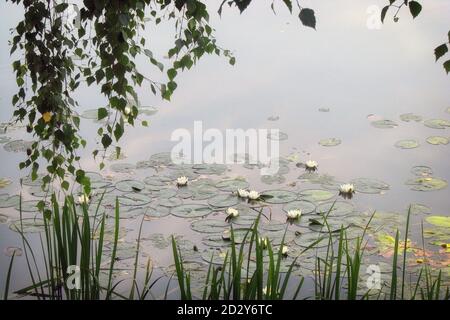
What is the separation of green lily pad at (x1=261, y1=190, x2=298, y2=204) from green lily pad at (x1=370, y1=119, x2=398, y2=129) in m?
0.94

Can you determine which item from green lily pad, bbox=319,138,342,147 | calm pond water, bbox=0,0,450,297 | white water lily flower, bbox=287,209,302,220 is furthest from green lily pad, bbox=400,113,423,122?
white water lily flower, bbox=287,209,302,220

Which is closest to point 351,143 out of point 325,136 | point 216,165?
point 325,136

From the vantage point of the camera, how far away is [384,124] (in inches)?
133

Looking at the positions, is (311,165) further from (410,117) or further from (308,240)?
(410,117)

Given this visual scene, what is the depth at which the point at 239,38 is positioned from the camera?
175 inches

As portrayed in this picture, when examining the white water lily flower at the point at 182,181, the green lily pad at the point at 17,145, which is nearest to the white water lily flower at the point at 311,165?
the white water lily flower at the point at 182,181

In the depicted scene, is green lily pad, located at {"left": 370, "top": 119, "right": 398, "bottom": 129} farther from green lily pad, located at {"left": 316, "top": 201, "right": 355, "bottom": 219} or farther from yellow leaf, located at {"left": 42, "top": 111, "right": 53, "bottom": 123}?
yellow leaf, located at {"left": 42, "top": 111, "right": 53, "bottom": 123}

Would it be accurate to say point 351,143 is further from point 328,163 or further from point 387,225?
point 387,225

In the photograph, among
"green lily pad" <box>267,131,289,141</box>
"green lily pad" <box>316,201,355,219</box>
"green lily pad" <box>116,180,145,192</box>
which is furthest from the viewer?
"green lily pad" <box>267,131,289,141</box>

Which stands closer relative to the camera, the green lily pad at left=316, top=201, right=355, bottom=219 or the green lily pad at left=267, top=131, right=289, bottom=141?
the green lily pad at left=316, top=201, right=355, bottom=219

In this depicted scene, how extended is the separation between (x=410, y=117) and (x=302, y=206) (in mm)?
1213

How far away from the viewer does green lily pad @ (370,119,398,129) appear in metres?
3.37

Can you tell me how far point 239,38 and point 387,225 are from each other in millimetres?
2382

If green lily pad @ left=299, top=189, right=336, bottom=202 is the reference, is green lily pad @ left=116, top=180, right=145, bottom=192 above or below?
above
